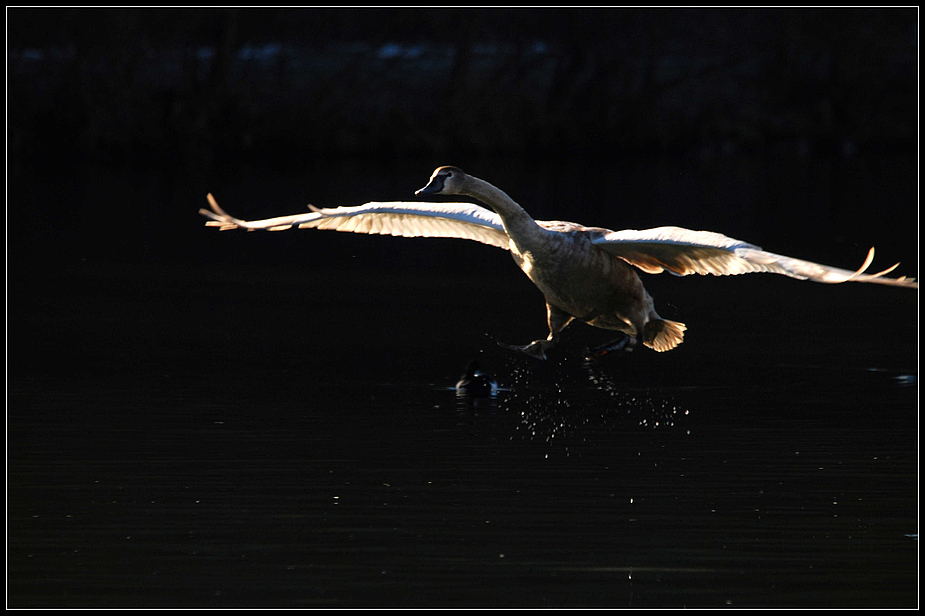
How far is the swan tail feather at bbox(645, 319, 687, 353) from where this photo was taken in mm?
12797

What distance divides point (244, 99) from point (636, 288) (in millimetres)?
35061

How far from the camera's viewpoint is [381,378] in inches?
664

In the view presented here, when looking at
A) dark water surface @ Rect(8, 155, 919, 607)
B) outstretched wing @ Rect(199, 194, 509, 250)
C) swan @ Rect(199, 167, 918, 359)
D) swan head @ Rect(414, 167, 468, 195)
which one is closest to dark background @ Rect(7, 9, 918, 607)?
dark water surface @ Rect(8, 155, 919, 607)

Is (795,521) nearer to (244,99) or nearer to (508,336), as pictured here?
(508,336)

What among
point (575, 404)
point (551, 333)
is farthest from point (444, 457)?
point (575, 404)

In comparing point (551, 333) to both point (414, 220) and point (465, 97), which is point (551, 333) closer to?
point (414, 220)

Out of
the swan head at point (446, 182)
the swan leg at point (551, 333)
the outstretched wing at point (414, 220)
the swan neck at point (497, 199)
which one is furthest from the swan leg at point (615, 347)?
the swan head at point (446, 182)

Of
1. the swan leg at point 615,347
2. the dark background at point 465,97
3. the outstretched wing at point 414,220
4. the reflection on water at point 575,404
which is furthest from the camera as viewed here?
the dark background at point 465,97

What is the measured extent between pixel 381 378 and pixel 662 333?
4.68 meters

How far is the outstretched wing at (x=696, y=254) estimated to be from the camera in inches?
401

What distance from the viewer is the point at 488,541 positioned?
36.3 ft

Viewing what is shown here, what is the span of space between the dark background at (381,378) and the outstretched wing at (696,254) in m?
1.75

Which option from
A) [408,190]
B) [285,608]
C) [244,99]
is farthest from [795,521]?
[244,99]

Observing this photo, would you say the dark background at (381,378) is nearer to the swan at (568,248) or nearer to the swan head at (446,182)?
the swan at (568,248)
